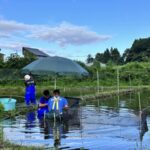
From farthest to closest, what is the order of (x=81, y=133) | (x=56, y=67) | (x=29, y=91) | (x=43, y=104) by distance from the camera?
(x=29, y=91) → (x=56, y=67) → (x=43, y=104) → (x=81, y=133)

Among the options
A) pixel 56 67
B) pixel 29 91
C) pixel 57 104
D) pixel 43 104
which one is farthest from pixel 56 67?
pixel 57 104

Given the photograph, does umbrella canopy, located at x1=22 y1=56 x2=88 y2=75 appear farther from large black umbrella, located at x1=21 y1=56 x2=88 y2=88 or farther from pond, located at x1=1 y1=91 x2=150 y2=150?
pond, located at x1=1 y1=91 x2=150 y2=150

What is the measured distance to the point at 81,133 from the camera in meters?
13.4

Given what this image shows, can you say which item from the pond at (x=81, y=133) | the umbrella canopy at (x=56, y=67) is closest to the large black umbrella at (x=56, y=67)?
the umbrella canopy at (x=56, y=67)

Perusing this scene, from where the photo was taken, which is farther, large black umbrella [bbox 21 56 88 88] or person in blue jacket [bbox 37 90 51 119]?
large black umbrella [bbox 21 56 88 88]

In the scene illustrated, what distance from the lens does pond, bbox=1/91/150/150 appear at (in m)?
11.2

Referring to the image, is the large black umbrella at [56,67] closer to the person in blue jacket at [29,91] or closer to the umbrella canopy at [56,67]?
the umbrella canopy at [56,67]

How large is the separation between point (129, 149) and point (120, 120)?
647cm

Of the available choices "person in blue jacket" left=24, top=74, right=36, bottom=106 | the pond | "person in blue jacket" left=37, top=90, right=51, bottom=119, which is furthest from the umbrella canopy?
"person in blue jacket" left=37, top=90, right=51, bottom=119

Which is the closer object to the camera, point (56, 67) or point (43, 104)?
point (43, 104)

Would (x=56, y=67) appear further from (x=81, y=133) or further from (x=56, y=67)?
(x=81, y=133)

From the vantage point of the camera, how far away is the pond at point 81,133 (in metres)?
11.2

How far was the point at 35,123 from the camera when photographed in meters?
15.9

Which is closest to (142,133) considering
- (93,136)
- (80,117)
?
(93,136)
